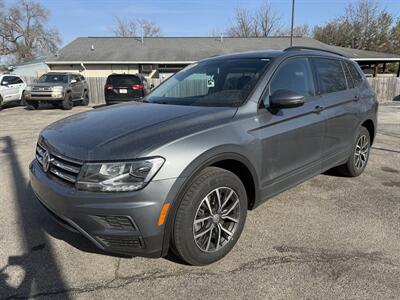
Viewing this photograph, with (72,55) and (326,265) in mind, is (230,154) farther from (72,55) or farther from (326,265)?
(72,55)

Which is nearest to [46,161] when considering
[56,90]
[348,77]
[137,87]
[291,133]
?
[291,133]

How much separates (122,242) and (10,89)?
17.7m

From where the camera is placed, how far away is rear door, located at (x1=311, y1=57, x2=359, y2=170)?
427 cm

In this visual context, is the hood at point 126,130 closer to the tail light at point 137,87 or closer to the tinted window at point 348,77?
the tinted window at point 348,77

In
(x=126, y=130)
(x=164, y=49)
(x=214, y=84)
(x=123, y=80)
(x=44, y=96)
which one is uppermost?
(x=164, y=49)

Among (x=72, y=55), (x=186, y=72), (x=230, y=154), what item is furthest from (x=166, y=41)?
(x=230, y=154)

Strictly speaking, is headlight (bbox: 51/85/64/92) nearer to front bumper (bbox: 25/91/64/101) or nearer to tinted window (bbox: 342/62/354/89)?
front bumper (bbox: 25/91/64/101)

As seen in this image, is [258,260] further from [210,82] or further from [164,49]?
[164,49]

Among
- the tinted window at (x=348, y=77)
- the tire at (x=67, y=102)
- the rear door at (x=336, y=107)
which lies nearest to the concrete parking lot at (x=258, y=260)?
the rear door at (x=336, y=107)

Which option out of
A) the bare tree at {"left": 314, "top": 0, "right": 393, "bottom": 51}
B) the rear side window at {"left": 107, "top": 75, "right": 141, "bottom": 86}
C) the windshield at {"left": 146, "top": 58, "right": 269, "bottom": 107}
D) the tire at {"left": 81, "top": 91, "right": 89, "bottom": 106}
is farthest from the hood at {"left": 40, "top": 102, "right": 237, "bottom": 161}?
the bare tree at {"left": 314, "top": 0, "right": 393, "bottom": 51}

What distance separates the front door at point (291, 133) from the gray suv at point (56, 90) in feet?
47.4

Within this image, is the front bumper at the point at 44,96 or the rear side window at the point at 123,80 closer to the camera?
the front bumper at the point at 44,96

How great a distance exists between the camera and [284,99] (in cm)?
329

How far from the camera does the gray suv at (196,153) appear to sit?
2547 millimetres
